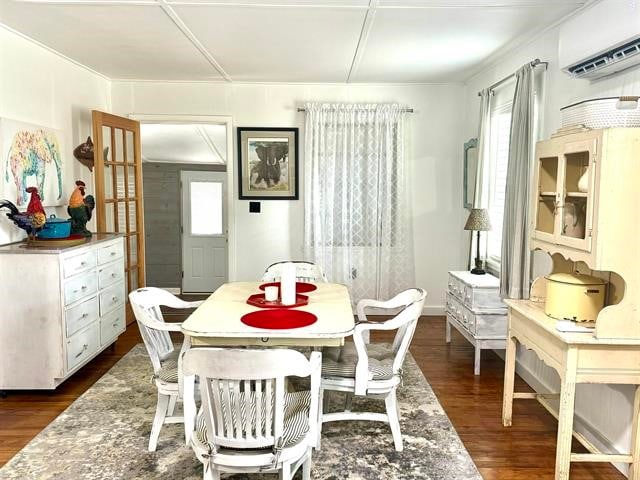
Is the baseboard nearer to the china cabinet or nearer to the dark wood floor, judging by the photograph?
the dark wood floor

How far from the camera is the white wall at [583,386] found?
253cm

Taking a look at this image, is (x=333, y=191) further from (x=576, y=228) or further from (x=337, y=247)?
(x=576, y=228)

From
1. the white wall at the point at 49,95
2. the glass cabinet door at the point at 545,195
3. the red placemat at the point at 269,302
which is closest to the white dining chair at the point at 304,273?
the red placemat at the point at 269,302

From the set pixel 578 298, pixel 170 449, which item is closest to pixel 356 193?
pixel 578 298

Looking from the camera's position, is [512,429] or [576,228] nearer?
[576,228]

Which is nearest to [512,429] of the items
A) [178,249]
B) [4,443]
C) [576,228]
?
[576,228]

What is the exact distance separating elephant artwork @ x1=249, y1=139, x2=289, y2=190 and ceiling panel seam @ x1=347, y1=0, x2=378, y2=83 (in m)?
1.06

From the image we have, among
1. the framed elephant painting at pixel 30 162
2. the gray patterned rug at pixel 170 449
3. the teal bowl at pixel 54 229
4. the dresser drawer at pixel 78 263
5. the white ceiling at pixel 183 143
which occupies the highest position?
the white ceiling at pixel 183 143

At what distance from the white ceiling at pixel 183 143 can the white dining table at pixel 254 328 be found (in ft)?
12.1

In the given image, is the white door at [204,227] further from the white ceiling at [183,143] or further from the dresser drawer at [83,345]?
the dresser drawer at [83,345]

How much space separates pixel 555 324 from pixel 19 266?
321 cm

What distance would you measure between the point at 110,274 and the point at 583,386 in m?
3.50

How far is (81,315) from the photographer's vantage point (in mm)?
3600

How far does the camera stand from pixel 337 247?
5.36 metres
